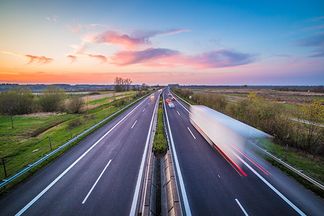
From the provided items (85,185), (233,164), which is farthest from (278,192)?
(85,185)

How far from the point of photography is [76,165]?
13.7 metres

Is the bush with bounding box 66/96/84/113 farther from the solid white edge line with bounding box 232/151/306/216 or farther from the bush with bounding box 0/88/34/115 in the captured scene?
the solid white edge line with bounding box 232/151/306/216

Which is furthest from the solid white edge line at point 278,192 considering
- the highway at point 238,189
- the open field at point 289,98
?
the open field at point 289,98

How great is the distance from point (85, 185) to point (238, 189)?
29.6 ft

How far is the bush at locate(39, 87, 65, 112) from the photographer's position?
154ft

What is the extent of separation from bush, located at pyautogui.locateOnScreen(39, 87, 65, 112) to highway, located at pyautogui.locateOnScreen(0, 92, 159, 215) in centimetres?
3526

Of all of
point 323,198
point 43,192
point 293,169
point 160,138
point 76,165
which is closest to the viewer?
point 323,198

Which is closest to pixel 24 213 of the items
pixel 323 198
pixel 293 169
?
pixel 323 198

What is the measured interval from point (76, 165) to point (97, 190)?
4.48 metres

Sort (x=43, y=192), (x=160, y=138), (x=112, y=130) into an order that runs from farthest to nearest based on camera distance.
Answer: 1. (x=112, y=130)
2. (x=160, y=138)
3. (x=43, y=192)

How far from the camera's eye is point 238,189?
10219 mm

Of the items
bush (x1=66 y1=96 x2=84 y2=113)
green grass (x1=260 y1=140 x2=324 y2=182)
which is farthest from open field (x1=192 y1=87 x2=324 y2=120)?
bush (x1=66 y1=96 x2=84 y2=113)

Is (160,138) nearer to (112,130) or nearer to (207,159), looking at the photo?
(207,159)

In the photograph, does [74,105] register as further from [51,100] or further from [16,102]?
[16,102]
